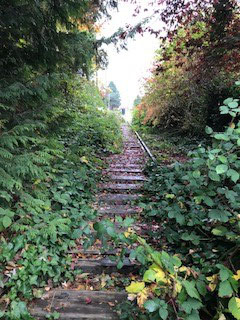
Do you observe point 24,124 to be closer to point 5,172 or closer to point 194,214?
point 5,172

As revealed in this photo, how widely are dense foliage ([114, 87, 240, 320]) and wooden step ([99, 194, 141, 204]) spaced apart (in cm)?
111

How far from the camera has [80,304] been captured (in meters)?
2.80

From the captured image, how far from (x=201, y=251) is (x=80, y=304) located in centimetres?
151

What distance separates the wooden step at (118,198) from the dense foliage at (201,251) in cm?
111

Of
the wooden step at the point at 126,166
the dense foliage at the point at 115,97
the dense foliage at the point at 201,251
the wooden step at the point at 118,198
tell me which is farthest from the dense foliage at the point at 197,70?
the dense foliage at the point at 115,97

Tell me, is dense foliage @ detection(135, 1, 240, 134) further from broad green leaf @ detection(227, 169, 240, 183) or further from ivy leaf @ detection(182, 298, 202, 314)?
ivy leaf @ detection(182, 298, 202, 314)

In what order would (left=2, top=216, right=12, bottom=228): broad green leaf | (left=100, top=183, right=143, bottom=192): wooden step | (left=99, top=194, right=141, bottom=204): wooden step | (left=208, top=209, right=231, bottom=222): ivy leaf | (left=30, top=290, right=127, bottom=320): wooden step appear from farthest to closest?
(left=100, top=183, right=143, bottom=192): wooden step, (left=99, top=194, right=141, bottom=204): wooden step, (left=2, top=216, right=12, bottom=228): broad green leaf, (left=30, top=290, right=127, bottom=320): wooden step, (left=208, top=209, right=231, bottom=222): ivy leaf

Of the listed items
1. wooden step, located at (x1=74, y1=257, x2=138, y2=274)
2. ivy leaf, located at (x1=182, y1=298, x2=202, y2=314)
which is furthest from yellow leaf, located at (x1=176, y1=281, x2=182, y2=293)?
wooden step, located at (x1=74, y1=257, x2=138, y2=274)

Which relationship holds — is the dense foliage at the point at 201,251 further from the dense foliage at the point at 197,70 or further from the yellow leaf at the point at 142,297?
the dense foliage at the point at 197,70

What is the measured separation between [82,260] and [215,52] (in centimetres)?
642

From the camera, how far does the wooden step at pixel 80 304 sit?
266cm

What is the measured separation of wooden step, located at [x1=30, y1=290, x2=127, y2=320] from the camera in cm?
266

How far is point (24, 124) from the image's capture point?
136 inches

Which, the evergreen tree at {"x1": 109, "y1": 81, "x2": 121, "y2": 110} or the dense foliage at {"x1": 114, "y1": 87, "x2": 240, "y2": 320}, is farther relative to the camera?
the evergreen tree at {"x1": 109, "y1": 81, "x2": 121, "y2": 110}
